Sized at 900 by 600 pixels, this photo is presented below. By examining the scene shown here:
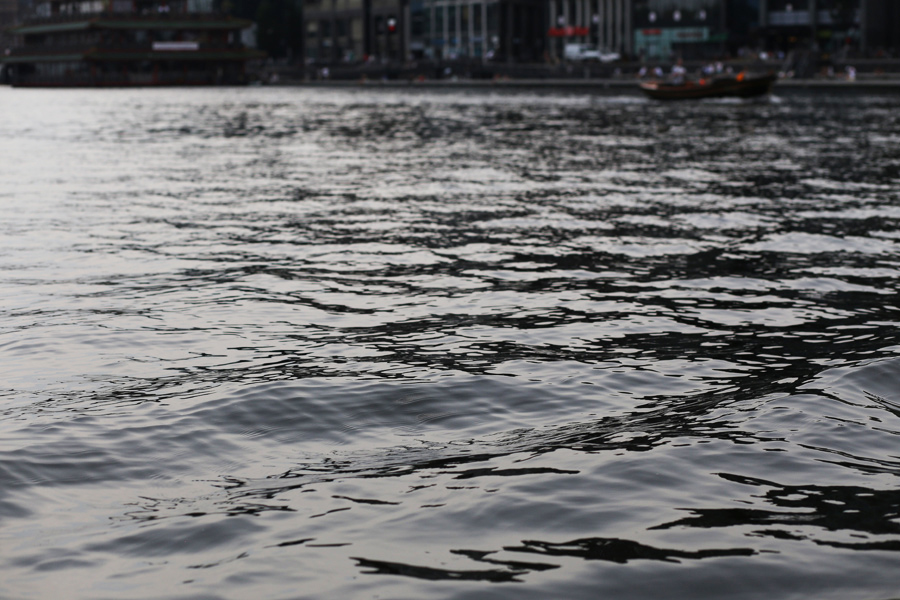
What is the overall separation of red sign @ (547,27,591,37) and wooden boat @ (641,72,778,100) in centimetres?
6613

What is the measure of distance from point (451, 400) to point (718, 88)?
203ft

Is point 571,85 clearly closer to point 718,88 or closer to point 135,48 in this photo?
point 718,88

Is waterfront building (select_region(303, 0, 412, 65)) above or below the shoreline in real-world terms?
above

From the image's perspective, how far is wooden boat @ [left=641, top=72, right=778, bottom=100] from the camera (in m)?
63.5

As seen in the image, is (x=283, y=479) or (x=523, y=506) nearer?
(x=523, y=506)

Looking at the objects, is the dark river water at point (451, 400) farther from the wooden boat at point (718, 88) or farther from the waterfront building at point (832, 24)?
the waterfront building at point (832, 24)

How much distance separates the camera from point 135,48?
5221 inches

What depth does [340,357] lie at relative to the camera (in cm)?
888

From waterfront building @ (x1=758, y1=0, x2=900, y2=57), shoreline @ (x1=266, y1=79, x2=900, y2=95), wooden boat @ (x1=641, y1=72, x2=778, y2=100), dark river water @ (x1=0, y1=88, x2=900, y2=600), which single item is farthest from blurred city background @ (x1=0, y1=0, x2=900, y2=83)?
dark river water @ (x1=0, y1=88, x2=900, y2=600)

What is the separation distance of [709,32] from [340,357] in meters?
110

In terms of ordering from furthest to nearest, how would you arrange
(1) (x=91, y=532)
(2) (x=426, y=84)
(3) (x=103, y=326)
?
(2) (x=426, y=84) < (3) (x=103, y=326) < (1) (x=91, y=532)

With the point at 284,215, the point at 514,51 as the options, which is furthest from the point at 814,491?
the point at 514,51

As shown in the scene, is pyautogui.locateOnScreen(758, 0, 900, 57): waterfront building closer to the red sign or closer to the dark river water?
the red sign

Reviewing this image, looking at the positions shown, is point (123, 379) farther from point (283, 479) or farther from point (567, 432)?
point (567, 432)
